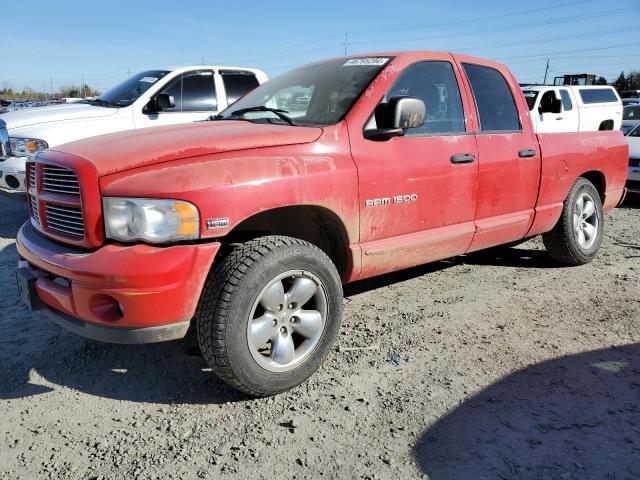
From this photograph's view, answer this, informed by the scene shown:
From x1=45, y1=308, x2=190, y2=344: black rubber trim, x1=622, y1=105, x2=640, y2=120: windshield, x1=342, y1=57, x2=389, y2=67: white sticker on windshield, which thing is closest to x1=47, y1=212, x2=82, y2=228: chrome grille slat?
x1=45, y1=308, x2=190, y2=344: black rubber trim

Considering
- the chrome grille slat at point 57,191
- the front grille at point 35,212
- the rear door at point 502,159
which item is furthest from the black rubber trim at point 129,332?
the rear door at point 502,159

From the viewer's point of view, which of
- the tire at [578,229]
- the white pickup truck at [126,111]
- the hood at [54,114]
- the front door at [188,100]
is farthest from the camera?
the front door at [188,100]

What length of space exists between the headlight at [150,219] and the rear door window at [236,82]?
587 centimetres

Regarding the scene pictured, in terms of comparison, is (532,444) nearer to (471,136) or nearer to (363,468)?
(363,468)

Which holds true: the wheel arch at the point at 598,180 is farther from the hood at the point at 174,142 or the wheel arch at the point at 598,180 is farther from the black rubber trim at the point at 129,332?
the black rubber trim at the point at 129,332

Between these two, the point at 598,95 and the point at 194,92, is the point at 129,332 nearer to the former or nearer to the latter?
the point at 194,92

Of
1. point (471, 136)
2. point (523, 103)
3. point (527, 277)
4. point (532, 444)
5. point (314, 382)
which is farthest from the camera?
point (527, 277)

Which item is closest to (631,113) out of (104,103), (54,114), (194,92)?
(194,92)

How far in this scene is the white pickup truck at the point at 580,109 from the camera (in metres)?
13.9

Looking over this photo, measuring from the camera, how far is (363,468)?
2314 millimetres

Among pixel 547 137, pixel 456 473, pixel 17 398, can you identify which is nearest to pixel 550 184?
pixel 547 137

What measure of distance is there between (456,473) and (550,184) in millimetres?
3072

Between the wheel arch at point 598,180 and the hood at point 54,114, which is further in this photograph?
the hood at point 54,114

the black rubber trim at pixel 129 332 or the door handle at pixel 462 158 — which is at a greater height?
the door handle at pixel 462 158
